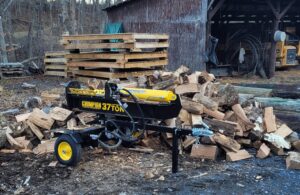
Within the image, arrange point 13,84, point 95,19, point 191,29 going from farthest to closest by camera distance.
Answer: point 95,19 → point 191,29 → point 13,84

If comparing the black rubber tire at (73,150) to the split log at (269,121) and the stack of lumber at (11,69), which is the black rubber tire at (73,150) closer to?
the split log at (269,121)

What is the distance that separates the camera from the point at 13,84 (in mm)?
12555

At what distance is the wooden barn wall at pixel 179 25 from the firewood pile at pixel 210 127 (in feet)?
23.4

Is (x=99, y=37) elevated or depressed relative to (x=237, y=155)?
elevated

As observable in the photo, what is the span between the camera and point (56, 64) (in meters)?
14.5

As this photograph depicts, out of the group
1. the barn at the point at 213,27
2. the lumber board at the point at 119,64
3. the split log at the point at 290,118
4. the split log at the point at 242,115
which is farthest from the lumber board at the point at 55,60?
the split log at the point at 242,115

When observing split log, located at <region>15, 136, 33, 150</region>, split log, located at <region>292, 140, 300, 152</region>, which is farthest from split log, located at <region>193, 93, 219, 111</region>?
split log, located at <region>15, 136, 33, 150</region>

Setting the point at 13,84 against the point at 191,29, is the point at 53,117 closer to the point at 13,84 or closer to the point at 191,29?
the point at 13,84

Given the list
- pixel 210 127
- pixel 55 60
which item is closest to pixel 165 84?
pixel 210 127

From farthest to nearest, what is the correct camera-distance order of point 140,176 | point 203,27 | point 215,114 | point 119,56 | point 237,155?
1. point 203,27
2. point 119,56
3. point 215,114
4. point 237,155
5. point 140,176

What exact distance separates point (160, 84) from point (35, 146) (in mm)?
2387

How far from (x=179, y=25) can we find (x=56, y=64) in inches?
195

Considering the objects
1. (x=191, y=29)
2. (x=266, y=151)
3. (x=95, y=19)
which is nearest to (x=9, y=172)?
(x=266, y=151)

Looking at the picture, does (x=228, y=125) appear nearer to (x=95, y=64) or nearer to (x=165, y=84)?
(x=165, y=84)
